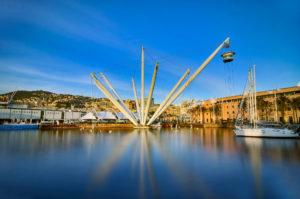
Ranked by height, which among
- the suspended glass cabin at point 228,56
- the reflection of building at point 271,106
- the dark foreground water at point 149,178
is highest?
the suspended glass cabin at point 228,56

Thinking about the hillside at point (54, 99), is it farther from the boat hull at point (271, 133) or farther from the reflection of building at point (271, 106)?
the boat hull at point (271, 133)

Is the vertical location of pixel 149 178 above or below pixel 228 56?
below

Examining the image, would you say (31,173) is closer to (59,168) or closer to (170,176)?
(59,168)

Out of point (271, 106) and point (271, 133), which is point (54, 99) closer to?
point (271, 106)

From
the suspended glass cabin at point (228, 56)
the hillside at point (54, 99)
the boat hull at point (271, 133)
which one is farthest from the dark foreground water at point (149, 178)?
the hillside at point (54, 99)

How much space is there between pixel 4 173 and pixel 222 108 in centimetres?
7378

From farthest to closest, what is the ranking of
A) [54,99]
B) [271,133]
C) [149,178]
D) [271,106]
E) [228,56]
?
[54,99] → [271,106] → [228,56] → [271,133] → [149,178]

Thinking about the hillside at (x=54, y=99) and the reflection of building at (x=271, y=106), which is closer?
the reflection of building at (x=271, y=106)

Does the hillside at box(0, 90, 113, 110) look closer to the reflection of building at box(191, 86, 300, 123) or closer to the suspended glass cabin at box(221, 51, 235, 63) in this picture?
the reflection of building at box(191, 86, 300, 123)

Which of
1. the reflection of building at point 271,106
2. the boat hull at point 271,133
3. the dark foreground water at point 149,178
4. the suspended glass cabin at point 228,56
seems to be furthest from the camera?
the reflection of building at point 271,106

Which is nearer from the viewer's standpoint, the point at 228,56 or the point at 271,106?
the point at 228,56

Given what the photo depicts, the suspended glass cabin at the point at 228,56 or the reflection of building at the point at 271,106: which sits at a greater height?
the suspended glass cabin at the point at 228,56

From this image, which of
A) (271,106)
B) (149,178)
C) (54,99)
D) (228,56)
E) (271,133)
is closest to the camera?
(149,178)

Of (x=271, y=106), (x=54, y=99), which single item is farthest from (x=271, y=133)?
(x=54, y=99)
